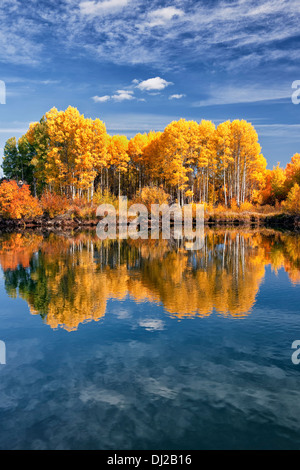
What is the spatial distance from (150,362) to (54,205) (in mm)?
42525

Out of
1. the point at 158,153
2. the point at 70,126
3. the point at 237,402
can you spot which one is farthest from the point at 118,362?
the point at 158,153

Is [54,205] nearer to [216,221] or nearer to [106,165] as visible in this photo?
[106,165]

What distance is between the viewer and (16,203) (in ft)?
149

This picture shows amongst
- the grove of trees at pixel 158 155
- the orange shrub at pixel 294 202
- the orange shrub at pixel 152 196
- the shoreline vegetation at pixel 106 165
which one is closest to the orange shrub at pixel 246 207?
the shoreline vegetation at pixel 106 165

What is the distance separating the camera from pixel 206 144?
5538cm

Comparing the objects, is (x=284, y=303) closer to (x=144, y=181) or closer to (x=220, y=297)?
(x=220, y=297)

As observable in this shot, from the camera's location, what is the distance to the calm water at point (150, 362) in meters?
5.33

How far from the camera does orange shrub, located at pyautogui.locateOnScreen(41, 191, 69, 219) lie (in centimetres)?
4766

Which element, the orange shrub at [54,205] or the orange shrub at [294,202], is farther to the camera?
the orange shrub at [294,202]

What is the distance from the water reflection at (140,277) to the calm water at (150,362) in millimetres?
83

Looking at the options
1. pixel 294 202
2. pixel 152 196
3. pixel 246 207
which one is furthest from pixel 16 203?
pixel 294 202

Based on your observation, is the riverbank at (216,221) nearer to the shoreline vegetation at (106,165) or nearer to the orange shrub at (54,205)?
the shoreline vegetation at (106,165)

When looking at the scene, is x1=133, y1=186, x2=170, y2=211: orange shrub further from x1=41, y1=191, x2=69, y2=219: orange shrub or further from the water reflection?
the water reflection
